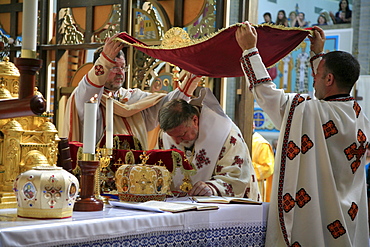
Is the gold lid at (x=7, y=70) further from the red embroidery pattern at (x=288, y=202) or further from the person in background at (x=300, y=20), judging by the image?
the person in background at (x=300, y=20)

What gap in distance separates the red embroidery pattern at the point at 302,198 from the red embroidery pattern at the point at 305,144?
0.70ft

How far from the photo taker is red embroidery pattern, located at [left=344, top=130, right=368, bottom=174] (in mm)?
3340

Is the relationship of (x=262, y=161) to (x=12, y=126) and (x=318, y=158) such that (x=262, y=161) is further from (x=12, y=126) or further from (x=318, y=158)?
(x=12, y=126)

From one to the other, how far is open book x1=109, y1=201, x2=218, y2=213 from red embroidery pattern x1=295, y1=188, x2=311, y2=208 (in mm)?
505

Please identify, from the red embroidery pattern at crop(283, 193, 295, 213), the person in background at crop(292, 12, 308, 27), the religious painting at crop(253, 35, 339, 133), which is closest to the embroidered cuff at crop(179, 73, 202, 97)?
the red embroidery pattern at crop(283, 193, 295, 213)

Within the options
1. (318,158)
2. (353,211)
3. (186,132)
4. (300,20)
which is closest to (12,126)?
(186,132)

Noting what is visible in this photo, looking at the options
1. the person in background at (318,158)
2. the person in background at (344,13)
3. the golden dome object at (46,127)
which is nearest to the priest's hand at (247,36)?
the person in background at (318,158)

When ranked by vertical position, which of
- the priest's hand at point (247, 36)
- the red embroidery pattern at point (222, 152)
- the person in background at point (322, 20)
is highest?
the person in background at point (322, 20)

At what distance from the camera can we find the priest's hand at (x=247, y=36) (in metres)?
3.42

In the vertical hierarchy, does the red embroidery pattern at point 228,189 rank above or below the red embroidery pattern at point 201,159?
below

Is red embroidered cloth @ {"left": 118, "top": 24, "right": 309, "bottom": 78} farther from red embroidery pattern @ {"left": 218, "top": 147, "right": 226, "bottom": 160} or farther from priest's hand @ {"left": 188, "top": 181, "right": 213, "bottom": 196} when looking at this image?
priest's hand @ {"left": 188, "top": 181, "right": 213, "bottom": 196}

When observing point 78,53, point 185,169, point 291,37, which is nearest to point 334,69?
point 291,37

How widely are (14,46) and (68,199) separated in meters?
4.02

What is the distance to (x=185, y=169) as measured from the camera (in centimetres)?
348
